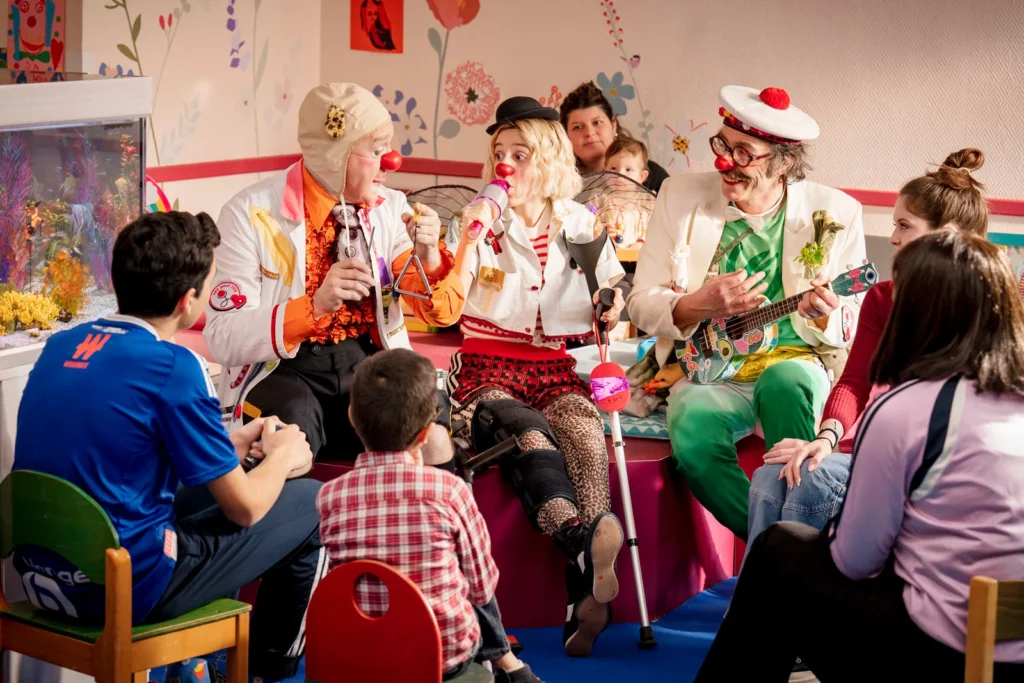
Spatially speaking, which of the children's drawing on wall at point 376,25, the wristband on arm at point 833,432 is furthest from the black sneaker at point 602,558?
the children's drawing on wall at point 376,25

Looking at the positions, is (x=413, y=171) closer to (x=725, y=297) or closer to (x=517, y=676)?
(x=725, y=297)

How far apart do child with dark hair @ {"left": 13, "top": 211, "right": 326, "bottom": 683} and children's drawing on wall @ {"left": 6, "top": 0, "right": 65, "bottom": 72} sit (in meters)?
2.95

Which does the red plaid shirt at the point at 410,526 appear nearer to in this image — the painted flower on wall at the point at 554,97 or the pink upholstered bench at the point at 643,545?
the pink upholstered bench at the point at 643,545

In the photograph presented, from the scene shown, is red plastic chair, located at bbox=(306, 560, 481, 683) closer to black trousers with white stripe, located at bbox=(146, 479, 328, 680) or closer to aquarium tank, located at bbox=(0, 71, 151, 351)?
black trousers with white stripe, located at bbox=(146, 479, 328, 680)

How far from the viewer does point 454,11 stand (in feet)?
21.2

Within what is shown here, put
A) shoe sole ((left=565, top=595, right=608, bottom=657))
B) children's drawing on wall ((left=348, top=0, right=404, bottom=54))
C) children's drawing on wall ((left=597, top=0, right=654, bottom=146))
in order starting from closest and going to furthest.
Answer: shoe sole ((left=565, top=595, right=608, bottom=657)), children's drawing on wall ((left=597, top=0, right=654, bottom=146)), children's drawing on wall ((left=348, top=0, right=404, bottom=54))

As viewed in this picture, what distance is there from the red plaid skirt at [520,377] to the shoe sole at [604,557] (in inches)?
19.4

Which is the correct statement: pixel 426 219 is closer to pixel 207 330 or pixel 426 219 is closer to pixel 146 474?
pixel 207 330

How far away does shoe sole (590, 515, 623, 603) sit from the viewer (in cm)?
302

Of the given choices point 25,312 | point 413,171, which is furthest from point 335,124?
point 413,171

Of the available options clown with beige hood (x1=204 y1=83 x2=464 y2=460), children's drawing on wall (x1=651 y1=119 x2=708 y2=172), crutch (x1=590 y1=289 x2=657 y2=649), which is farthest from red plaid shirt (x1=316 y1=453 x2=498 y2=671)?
children's drawing on wall (x1=651 y1=119 x2=708 y2=172)

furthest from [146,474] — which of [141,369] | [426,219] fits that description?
[426,219]

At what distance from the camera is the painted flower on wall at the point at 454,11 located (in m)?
6.43

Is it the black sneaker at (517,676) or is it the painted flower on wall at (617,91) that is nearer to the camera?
the black sneaker at (517,676)
